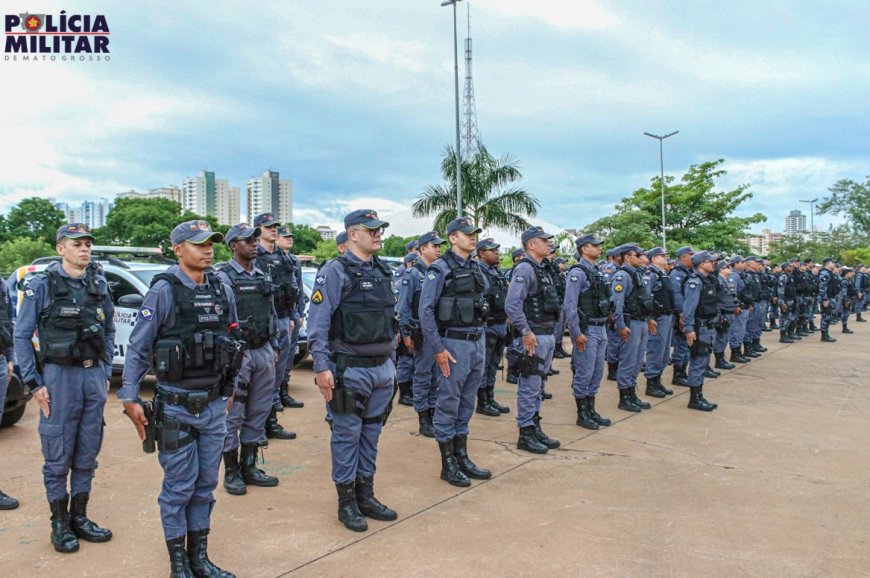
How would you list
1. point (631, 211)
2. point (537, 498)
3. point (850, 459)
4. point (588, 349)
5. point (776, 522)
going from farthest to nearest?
point (631, 211), point (588, 349), point (850, 459), point (537, 498), point (776, 522)

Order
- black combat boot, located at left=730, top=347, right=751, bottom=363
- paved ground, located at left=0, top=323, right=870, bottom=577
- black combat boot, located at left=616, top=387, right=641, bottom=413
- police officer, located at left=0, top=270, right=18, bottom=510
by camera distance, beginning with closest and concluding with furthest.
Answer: paved ground, located at left=0, top=323, right=870, bottom=577 → police officer, located at left=0, top=270, right=18, bottom=510 → black combat boot, located at left=616, top=387, right=641, bottom=413 → black combat boot, located at left=730, top=347, right=751, bottom=363

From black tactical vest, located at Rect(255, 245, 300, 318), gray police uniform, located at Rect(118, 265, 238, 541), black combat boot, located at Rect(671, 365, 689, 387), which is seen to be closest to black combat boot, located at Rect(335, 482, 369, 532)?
gray police uniform, located at Rect(118, 265, 238, 541)

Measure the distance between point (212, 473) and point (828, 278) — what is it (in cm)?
1668

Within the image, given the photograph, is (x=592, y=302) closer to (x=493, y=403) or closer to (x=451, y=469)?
(x=493, y=403)

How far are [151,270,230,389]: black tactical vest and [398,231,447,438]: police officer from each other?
315 cm

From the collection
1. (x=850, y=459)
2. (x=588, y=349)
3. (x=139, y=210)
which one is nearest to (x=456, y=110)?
(x=588, y=349)

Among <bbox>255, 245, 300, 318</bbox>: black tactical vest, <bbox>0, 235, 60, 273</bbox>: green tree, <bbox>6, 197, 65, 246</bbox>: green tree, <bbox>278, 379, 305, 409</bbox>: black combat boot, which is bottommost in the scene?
<bbox>278, 379, 305, 409</bbox>: black combat boot

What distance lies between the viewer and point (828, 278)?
52.1ft

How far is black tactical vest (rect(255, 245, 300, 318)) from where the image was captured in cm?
627

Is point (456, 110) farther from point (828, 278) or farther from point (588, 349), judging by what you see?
point (588, 349)

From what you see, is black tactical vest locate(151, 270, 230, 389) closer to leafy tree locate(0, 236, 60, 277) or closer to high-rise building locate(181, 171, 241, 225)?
leafy tree locate(0, 236, 60, 277)

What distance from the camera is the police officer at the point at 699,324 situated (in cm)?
766

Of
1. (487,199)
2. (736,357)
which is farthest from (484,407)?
(487,199)

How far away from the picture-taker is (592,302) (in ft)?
22.3
